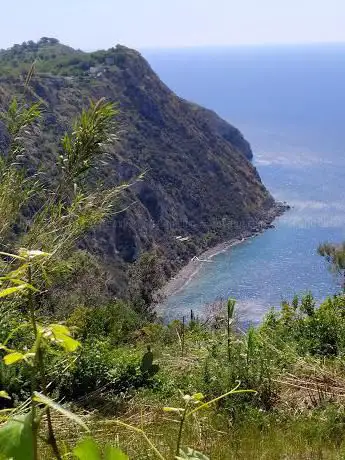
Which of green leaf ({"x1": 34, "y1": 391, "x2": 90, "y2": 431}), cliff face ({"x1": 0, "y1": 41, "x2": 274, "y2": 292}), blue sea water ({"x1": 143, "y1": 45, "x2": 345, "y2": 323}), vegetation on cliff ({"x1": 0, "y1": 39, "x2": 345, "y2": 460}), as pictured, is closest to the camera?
green leaf ({"x1": 34, "y1": 391, "x2": 90, "y2": 431})

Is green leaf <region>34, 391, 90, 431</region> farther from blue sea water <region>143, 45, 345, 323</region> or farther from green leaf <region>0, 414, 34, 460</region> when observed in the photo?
blue sea water <region>143, 45, 345, 323</region>

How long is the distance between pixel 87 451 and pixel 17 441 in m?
0.07

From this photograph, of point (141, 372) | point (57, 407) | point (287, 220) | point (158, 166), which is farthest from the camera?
point (287, 220)

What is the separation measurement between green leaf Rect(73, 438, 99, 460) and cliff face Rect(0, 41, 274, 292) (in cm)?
3977

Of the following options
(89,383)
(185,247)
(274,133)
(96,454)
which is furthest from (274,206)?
(96,454)

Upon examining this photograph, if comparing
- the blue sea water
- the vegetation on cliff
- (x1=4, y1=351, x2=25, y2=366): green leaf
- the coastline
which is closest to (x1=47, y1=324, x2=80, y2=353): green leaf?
(x1=4, y1=351, x2=25, y2=366): green leaf

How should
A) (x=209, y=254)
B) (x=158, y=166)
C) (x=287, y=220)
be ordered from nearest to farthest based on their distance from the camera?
(x=209, y=254) < (x=158, y=166) < (x=287, y=220)

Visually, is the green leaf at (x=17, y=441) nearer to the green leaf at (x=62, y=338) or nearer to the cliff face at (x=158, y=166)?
the green leaf at (x=62, y=338)

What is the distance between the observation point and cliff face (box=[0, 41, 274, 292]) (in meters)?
45.4

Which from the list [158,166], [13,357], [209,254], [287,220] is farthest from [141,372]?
[287,220]

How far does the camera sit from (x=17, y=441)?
1.83 feet

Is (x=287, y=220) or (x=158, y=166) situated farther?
(x=287, y=220)

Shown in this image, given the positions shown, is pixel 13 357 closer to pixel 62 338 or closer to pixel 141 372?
pixel 62 338

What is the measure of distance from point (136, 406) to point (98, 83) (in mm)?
57472
